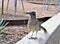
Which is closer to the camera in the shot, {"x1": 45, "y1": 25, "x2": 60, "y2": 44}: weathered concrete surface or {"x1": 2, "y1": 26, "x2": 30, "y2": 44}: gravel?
{"x1": 45, "y1": 25, "x2": 60, "y2": 44}: weathered concrete surface

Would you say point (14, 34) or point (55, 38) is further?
point (14, 34)

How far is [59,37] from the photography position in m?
2.25

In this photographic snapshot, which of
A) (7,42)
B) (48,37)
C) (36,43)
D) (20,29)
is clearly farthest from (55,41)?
(20,29)

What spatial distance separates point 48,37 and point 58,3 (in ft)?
11.6

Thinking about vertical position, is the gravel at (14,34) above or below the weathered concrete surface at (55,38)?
below

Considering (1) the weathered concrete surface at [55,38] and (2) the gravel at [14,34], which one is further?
(2) the gravel at [14,34]

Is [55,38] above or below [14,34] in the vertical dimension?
above

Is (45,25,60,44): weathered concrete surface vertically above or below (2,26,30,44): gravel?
above

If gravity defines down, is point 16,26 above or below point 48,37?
below

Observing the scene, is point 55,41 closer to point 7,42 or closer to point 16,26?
point 7,42

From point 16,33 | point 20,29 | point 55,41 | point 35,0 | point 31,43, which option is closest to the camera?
point 31,43

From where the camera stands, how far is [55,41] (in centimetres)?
211

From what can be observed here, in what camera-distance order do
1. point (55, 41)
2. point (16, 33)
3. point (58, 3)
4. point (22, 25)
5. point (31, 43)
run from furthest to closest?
point (58, 3), point (22, 25), point (16, 33), point (55, 41), point (31, 43)

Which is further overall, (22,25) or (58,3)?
(58,3)
